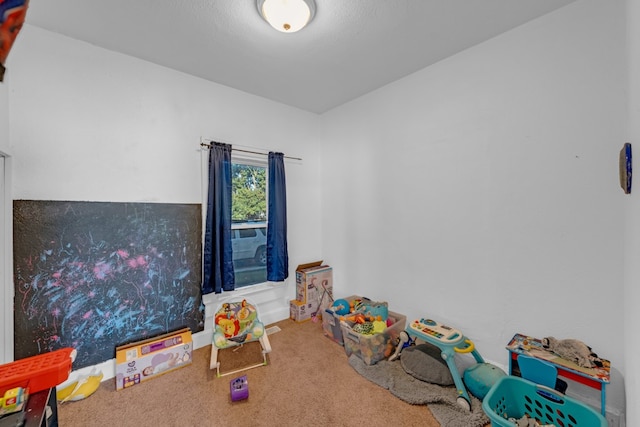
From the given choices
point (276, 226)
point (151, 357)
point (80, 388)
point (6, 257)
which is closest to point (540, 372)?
point (276, 226)

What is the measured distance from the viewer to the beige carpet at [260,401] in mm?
1544

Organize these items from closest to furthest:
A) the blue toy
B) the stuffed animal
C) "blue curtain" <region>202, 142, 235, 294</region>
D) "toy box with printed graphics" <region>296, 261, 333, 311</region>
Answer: the stuffed animal
"blue curtain" <region>202, 142, 235, 294</region>
the blue toy
"toy box with printed graphics" <region>296, 261, 333, 311</region>

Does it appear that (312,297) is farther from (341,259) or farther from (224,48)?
(224,48)

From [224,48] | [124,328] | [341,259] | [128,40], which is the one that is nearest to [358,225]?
[341,259]

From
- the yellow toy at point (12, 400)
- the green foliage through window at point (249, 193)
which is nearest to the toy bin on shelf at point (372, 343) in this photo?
the green foliage through window at point (249, 193)

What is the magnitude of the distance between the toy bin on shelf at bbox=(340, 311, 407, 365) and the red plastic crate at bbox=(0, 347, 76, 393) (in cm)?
176

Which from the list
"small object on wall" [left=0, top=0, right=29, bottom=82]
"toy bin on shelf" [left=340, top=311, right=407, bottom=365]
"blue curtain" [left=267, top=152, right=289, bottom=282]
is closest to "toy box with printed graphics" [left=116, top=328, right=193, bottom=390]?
"blue curtain" [left=267, top=152, right=289, bottom=282]

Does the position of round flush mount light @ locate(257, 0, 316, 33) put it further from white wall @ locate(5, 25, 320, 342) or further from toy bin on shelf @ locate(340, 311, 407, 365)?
toy bin on shelf @ locate(340, 311, 407, 365)

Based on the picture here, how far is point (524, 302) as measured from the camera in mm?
1749

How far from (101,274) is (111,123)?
3.75ft

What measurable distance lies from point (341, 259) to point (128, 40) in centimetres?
270

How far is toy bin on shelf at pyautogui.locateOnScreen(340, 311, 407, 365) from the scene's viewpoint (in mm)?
2064

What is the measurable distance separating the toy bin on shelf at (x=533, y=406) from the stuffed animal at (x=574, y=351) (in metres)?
0.23

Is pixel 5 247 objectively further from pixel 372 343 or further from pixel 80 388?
pixel 372 343
